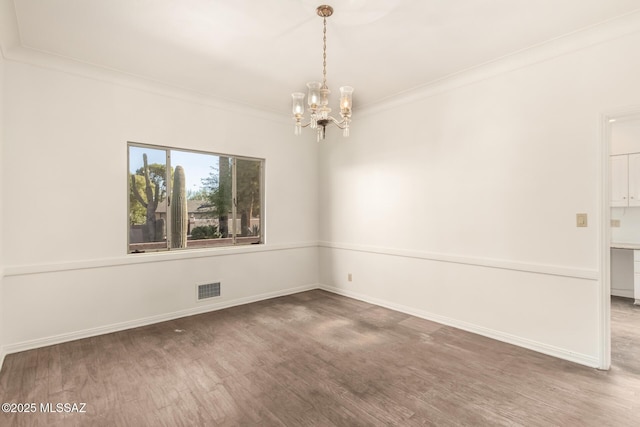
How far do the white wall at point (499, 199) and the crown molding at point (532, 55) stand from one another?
0.05 metres

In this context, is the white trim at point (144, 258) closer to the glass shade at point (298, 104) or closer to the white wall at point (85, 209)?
the white wall at point (85, 209)

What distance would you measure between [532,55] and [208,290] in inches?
184

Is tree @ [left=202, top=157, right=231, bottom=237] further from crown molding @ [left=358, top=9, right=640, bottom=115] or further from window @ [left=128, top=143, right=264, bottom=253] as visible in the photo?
crown molding @ [left=358, top=9, right=640, bottom=115]

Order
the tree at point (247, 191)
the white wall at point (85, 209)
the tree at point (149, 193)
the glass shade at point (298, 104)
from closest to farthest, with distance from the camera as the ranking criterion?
the glass shade at point (298, 104) → the white wall at point (85, 209) → the tree at point (149, 193) → the tree at point (247, 191)

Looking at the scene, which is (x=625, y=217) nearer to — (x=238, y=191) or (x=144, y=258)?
(x=238, y=191)

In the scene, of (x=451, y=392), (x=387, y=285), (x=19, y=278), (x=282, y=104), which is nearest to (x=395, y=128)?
(x=282, y=104)

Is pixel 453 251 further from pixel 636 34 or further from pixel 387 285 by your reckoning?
pixel 636 34

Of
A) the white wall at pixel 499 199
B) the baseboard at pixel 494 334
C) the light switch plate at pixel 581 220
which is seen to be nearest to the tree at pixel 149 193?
the white wall at pixel 499 199

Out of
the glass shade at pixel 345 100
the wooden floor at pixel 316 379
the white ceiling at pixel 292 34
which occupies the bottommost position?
the wooden floor at pixel 316 379

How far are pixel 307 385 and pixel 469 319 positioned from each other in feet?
7.07

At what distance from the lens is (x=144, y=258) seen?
12.6 ft

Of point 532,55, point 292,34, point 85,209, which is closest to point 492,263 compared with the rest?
point 532,55

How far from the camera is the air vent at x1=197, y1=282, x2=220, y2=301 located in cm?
431

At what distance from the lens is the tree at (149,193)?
388cm
